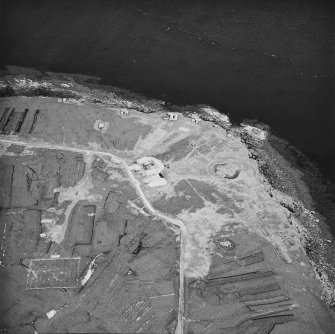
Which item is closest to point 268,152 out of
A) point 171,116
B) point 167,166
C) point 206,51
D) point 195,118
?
point 195,118

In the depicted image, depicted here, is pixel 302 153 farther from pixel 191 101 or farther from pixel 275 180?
pixel 191 101

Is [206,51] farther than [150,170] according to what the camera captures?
Yes

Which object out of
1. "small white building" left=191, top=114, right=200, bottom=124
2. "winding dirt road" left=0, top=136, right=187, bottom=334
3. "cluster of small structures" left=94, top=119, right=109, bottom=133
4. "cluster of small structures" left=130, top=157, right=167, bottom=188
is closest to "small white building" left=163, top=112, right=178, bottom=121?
"small white building" left=191, top=114, right=200, bottom=124

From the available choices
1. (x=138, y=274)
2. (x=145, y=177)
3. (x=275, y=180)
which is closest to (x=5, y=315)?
(x=138, y=274)

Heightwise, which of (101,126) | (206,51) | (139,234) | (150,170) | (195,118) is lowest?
(139,234)

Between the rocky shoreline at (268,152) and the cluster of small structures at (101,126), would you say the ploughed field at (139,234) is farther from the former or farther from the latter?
A: the rocky shoreline at (268,152)

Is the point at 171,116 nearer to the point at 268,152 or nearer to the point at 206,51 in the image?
the point at 268,152
